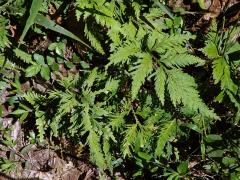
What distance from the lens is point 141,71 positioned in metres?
2.13

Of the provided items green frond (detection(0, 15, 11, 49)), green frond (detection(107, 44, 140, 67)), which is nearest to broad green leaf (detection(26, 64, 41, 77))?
green frond (detection(0, 15, 11, 49))

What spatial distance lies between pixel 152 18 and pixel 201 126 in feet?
3.01

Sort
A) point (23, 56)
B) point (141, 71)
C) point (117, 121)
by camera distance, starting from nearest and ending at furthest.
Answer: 1. point (141, 71)
2. point (117, 121)
3. point (23, 56)

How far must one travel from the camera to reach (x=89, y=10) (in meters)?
2.34

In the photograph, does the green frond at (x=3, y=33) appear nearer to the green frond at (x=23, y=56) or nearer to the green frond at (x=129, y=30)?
the green frond at (x=23, y=56)

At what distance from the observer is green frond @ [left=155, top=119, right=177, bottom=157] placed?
8.23 feet

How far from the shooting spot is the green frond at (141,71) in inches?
82.6

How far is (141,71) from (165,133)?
62cm

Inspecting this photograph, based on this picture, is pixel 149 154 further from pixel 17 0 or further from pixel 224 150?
pixel 17 0

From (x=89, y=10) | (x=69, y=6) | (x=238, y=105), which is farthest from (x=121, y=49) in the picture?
(x=238, y=105)

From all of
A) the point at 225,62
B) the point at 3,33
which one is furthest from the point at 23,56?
the point at 225,62

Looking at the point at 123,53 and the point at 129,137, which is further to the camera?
the point at 129,137

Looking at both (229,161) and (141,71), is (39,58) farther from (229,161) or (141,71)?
(229,161)

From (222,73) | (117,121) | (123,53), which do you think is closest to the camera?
(123,53)
